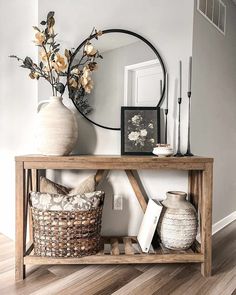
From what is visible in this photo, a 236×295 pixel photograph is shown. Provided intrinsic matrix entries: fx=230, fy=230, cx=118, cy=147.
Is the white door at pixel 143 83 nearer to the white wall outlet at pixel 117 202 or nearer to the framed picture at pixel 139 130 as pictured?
the framed picture at pixel 139 130

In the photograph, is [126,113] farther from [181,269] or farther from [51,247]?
[181,269]

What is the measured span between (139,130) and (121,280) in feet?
3.27

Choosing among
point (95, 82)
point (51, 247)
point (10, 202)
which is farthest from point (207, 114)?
point (10, 202)

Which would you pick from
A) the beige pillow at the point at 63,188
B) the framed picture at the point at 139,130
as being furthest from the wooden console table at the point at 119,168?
the framed picture at the point at 139,130

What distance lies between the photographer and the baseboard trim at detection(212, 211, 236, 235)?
7.31ft

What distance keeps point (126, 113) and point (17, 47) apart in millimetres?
1065

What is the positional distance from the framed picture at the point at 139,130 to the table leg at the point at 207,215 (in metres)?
0.42

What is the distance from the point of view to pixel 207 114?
207 cm

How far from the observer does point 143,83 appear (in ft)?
5.76

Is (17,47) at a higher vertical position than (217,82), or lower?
higher

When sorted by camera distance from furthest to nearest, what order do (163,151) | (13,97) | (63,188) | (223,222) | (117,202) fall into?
1. (223,222)
2. (13,97)
3. (117,202)
4. (63,188)
5. (163,151)

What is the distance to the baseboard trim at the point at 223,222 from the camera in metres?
2.23

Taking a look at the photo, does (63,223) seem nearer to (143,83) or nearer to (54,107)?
(54,107)

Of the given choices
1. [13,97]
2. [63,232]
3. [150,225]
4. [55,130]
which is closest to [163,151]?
[150,225]
